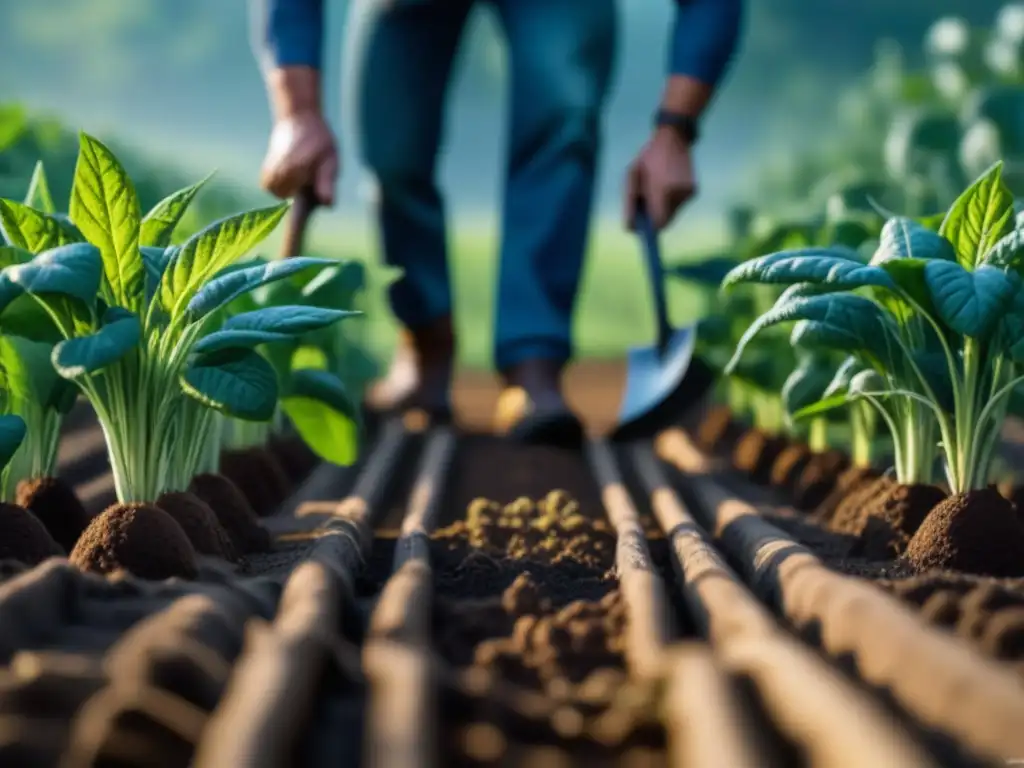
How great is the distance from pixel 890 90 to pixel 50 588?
7.92 meters

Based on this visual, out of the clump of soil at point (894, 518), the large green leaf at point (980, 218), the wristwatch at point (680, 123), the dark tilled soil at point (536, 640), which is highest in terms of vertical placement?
the wristwatch at point (680, 123)

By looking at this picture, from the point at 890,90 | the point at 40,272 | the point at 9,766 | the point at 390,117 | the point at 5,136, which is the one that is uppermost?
the point at 890,90

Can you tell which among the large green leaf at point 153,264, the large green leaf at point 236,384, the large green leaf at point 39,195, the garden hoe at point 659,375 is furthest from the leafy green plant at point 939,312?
the garden hoe at point 659,375

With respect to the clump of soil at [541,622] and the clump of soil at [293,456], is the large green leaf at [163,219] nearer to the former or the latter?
the clump of soil at [541,622]

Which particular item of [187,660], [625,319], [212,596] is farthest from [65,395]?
[625,319]

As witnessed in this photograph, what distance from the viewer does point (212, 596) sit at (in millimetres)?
1744

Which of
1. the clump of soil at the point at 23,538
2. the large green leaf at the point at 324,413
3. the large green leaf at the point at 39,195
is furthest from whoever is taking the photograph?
the large green leaf at the point at 324,413

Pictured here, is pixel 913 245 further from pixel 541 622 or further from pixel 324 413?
pixel 324 413

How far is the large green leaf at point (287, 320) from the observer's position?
2.06 meters

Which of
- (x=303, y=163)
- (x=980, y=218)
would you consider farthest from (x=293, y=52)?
(x=980, y=218)

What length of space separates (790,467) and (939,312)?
5.31 feet

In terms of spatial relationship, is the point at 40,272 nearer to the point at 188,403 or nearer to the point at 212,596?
the point at 212,596

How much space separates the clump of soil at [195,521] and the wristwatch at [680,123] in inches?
86.9

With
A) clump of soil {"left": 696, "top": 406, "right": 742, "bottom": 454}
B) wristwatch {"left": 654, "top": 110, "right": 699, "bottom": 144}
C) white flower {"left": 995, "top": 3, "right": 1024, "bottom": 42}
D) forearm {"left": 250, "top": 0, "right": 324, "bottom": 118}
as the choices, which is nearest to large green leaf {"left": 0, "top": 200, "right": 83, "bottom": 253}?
forearm {"left": 250, "top": 0, "right": 324, "bottom": 118}
